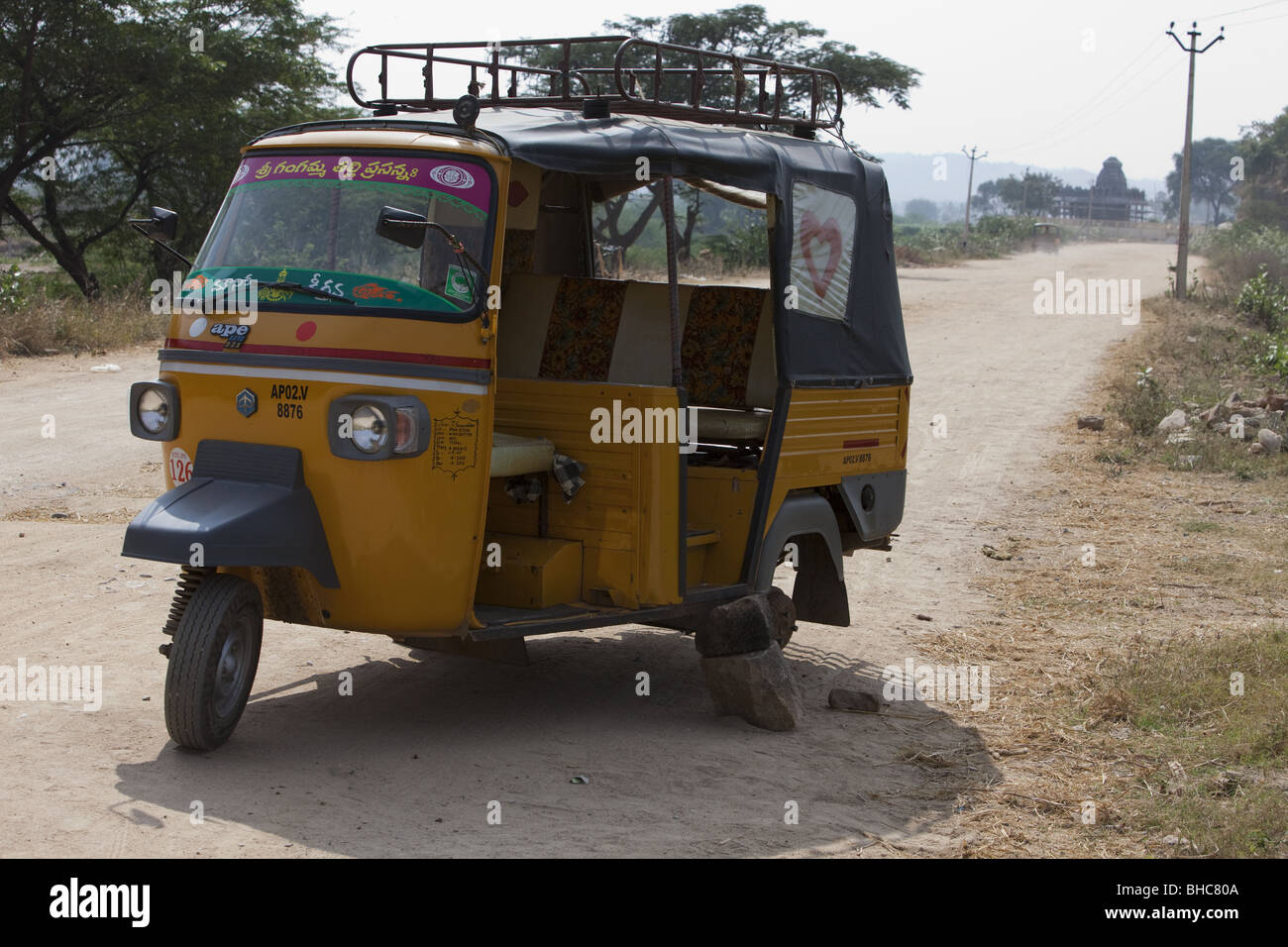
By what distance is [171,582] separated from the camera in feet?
27.4

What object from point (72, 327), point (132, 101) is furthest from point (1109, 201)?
point (72, 327)

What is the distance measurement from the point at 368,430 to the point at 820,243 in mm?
2880

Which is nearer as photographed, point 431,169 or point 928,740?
point 431,169

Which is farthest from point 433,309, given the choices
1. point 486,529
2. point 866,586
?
point 866,586

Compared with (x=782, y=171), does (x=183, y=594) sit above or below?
below

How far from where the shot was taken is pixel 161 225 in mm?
6051

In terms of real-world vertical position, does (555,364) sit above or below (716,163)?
below

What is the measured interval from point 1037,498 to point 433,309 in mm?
8569

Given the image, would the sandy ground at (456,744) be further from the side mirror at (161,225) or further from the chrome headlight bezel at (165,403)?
the side mirror at (161,225)

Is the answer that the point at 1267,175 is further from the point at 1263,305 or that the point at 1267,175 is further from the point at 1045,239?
the point at 1263,305

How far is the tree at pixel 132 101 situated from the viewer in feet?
69.9

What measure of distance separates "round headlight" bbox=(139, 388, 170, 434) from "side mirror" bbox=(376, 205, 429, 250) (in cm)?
113

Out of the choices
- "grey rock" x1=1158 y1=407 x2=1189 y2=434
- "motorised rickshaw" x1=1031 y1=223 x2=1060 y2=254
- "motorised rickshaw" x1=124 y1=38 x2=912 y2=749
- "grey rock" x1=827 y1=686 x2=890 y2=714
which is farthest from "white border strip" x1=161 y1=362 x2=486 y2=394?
"motorised rickshaw" x1=1031 y1=223 x2=1060 y2=254

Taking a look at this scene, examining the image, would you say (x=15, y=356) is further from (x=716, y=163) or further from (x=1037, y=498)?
(x=716, y=163)
